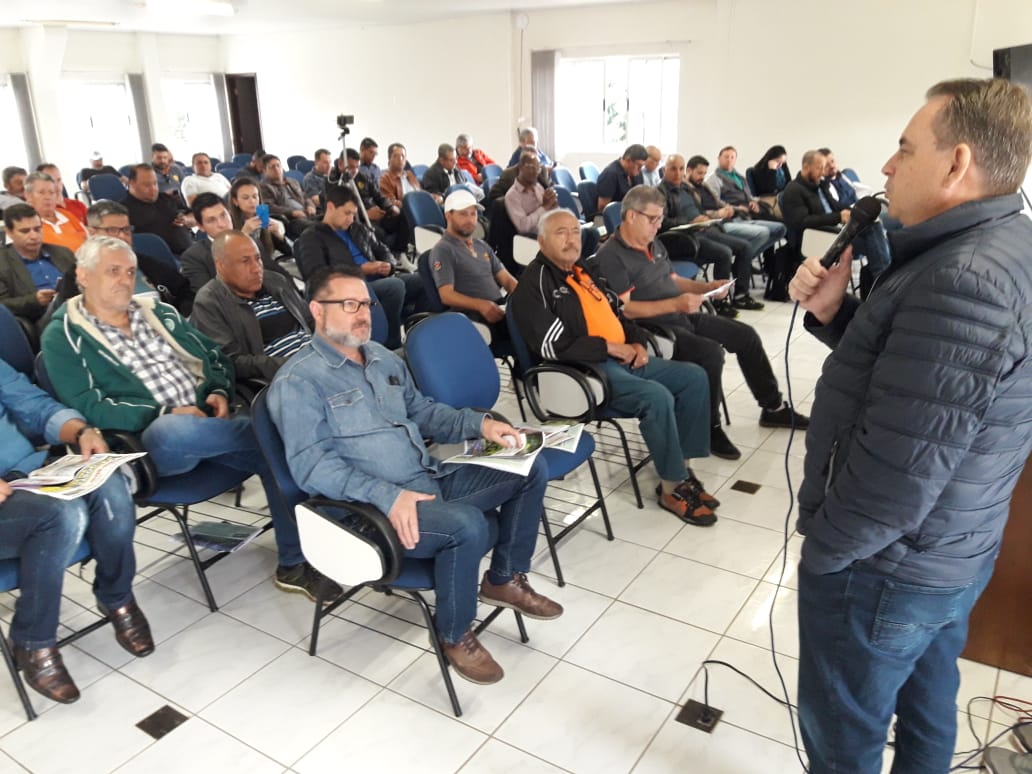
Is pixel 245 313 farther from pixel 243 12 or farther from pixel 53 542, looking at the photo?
pixel 243 12

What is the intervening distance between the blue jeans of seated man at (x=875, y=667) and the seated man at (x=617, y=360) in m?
1.52

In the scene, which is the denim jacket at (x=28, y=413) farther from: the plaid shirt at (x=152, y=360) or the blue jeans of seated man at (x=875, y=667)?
the blue jeans of seated man at (x=875, y=667)

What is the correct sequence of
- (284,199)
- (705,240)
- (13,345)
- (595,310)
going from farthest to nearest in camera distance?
(284,199), (705,240), (595,310), (13,345)

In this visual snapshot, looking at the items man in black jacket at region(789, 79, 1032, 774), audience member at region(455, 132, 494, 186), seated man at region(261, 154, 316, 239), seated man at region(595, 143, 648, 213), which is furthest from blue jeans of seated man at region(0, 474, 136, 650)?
audience member at region(455, 132, 494, 186)

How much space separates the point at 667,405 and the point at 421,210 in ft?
12.3

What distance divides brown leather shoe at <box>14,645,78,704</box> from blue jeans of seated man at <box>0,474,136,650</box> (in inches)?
1.1

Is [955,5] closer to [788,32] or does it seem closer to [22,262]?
[788,32]

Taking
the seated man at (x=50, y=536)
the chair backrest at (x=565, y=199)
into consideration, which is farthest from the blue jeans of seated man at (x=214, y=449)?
the chair backrest at (x=565, y=199)

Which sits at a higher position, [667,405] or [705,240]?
[705,240]

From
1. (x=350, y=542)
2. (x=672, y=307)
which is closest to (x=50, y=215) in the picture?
(x=672, y=307)

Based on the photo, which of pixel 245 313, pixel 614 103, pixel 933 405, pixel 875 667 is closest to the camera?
pixel 933 405

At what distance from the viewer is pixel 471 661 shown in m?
2.13

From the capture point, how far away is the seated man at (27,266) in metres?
3.65

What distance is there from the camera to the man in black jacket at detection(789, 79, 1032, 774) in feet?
3.58
